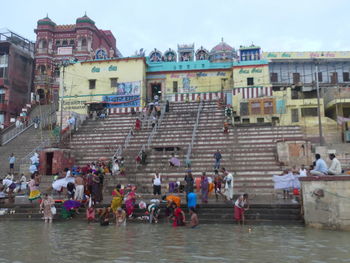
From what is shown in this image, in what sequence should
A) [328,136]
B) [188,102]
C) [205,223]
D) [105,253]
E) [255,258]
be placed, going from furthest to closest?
[188,102], [328,136], [205,223], [105,253], [255,258]

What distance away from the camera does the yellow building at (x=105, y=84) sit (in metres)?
31.2

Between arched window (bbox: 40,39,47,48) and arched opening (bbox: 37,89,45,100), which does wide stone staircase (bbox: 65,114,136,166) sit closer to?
arched opening (bbox: 37,89,45,100)

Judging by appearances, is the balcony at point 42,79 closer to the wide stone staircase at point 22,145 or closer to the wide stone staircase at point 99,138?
the wide stone staircase at point 22,145

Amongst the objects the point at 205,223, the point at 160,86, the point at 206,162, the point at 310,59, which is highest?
the point at 310,59

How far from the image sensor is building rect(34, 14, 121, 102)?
4006 centimetres

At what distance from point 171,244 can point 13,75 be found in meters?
35.6

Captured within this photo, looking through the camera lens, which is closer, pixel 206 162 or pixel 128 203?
pixel 128 203

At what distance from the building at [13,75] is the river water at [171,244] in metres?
29.1

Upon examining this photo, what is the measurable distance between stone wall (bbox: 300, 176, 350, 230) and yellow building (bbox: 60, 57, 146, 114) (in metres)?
22.0

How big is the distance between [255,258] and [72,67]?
3022 centimetres

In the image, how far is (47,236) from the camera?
8.88m

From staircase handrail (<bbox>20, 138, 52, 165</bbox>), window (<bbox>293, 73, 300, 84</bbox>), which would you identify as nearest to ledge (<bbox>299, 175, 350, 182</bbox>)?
staircase handrail (<bbox>20, 138, 52, 165</bbox>)

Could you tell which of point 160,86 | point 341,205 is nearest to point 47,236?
point 341,205

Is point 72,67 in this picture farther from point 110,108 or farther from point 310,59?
point 310,59
